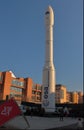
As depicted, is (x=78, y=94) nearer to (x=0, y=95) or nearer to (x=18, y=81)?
(x=18, y=81)

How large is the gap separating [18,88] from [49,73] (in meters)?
49.6

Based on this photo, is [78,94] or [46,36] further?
[78,94]

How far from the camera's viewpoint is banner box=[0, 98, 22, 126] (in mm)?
10664

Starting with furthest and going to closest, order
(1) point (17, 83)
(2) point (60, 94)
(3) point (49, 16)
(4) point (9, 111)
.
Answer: (2) point (60, 94), (1) point (17, 83), (3) point (49, 16), (4) point (9, 111)

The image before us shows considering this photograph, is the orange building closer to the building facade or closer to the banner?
the building facade

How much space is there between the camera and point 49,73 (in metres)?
37.0

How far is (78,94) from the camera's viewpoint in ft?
471

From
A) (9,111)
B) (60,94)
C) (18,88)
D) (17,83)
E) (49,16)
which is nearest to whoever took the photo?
(9,111)

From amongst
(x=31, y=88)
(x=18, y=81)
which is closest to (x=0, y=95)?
(x=18, y=81)

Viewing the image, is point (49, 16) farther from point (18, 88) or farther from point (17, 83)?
point (18, 88)

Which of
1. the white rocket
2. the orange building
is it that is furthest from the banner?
the orange building

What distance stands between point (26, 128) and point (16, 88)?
232ft

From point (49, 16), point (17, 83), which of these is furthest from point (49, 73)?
point (17, 83)

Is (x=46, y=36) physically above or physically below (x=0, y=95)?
above
